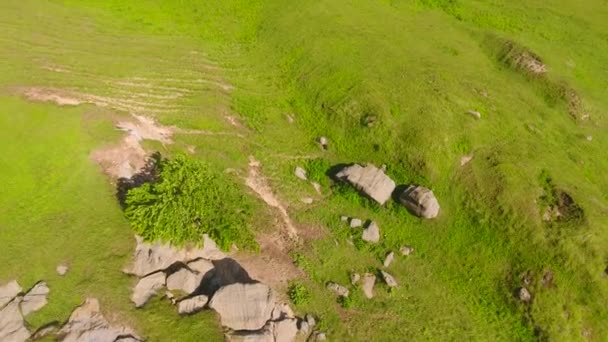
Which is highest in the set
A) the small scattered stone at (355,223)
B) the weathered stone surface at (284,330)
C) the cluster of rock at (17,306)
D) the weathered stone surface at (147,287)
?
the cluster of rock at (17,306)

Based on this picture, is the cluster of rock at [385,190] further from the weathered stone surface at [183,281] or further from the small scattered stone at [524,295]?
the weathered stone surface at [183,281]

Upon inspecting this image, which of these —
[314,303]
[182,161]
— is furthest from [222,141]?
[314,303]

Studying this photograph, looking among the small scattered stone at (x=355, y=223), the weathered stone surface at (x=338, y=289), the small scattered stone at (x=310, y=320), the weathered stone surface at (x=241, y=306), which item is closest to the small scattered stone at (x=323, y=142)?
the small scattered stone at (x=355, y=223)

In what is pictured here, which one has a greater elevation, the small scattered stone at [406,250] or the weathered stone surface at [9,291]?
the weathered stone surface at [9,291]

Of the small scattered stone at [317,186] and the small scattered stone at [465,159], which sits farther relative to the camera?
the small scattered stone at [465,159]

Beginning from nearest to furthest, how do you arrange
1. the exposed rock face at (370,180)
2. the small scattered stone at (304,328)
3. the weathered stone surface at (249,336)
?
1. the weathered stone surface at (249,336)
2. the small scattered stone at (304,328)
3. the exposed rock face at (370,180)

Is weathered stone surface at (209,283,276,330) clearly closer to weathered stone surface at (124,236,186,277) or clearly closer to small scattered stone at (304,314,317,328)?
small scattered stone at (304,314,317,328)

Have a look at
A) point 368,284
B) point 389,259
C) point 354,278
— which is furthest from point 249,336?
point 389,259

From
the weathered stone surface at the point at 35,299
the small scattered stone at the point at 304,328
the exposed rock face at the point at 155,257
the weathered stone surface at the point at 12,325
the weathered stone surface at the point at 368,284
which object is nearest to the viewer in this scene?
the weathered stone surface at the point at 12,325
